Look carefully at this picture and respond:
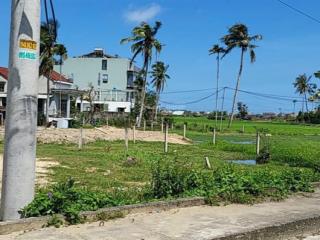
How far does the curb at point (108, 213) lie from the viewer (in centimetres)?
632

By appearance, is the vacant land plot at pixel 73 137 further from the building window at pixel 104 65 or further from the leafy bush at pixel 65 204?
the building window at pixel 104 65

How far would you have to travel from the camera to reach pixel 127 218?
7410 millimetres

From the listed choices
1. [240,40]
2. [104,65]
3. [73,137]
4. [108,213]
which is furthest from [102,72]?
[108,213]

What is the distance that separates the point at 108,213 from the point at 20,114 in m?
1.91

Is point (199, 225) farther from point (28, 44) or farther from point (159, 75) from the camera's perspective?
point (159, 75)

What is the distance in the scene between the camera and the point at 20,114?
6703 millimetres

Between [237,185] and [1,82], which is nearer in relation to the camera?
[237,185]

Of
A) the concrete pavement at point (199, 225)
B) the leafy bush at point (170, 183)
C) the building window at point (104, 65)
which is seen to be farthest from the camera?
the building window at point (104, 65)

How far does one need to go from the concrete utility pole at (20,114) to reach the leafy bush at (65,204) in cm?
15

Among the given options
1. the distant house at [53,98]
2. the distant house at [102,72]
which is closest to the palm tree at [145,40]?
the distant house at [53,98]

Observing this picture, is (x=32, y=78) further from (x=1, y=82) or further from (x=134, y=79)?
(x=134, y=79)

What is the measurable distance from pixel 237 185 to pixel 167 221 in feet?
9.00

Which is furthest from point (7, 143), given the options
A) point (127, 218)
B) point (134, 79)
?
point (134, 79)

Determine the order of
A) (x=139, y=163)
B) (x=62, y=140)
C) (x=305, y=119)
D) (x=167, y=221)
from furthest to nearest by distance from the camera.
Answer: (x=305, y=119) < (x=62, y=140) < (x=139, y=163) < (x=167, y=221)
